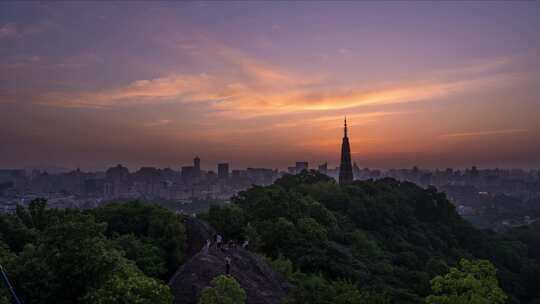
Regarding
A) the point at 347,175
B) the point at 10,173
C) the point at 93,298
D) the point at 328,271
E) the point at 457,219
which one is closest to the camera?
the point at 93,298

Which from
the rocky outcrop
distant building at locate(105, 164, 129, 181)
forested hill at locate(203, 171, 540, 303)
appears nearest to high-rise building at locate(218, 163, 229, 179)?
distant building at locate(105, 164, 129, 181)

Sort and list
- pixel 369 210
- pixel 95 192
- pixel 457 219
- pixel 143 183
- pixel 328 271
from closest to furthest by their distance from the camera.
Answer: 1. pixel 328 271
2. pixel 369 210
3. pixel 457 219
4. pixel 95 192
5. pixel 143 183

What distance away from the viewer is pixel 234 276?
18047 millimetres

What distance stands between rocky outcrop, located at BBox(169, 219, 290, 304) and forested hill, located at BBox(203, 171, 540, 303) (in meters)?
1.25

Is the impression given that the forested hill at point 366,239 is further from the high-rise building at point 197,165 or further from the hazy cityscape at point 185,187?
the high-rise building at point 197,165

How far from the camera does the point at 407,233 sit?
178ft

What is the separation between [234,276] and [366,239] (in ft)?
83.2

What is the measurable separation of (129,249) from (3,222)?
21.2ft

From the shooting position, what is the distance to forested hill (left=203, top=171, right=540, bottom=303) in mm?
26422

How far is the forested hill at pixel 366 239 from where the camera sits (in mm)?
26422

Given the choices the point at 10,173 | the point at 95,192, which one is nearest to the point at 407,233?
the point at 95,192

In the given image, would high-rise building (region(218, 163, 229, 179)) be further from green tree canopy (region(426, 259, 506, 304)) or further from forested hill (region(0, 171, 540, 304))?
green tree canopy (region(426, 259, 506, 304))

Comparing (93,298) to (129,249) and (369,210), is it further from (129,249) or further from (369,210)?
(369,210)

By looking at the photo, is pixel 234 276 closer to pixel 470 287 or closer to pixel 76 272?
pixel 76 272
